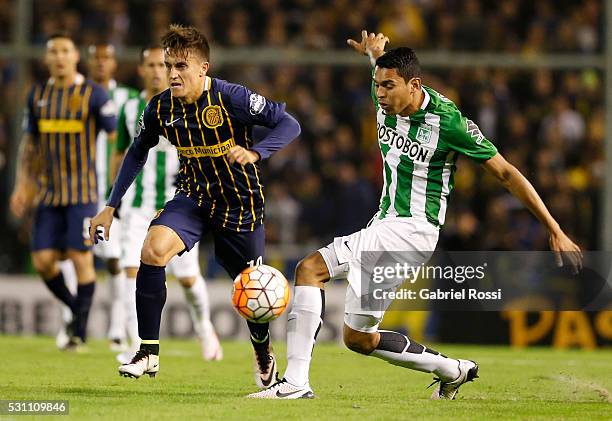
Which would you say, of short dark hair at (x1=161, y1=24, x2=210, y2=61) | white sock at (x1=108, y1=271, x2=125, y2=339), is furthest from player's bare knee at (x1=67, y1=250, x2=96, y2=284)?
short dark hair at (x1=161, y1=24, x2=210, y2=61)

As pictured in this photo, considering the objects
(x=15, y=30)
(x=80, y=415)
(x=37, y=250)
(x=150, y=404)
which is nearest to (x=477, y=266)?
(x=150, y=404)

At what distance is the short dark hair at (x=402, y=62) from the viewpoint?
21.8 ft

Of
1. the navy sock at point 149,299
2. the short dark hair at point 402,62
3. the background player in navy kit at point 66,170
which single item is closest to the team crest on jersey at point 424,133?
the short dark hair at point 402,62

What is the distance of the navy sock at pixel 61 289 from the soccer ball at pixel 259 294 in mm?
3878

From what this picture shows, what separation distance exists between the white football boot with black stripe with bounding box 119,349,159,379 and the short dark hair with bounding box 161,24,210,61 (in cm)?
177

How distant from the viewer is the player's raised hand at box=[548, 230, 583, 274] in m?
6.17

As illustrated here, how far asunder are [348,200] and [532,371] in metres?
5.26

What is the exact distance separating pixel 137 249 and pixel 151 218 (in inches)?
11.3

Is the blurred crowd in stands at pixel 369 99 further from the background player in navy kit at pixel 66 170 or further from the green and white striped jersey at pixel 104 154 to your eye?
the background player in navy kit at pixel 66 170

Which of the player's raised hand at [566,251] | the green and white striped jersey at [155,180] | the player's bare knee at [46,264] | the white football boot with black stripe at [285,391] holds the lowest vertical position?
the white football boot with black stripe at [285,391]

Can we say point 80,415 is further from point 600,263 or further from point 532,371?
point 600,263

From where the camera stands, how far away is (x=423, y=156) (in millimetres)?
6754

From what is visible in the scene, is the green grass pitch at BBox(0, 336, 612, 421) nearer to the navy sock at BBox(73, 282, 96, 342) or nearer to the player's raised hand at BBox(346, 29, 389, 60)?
the navy sock at BBox(73, 282, 96, 342)
